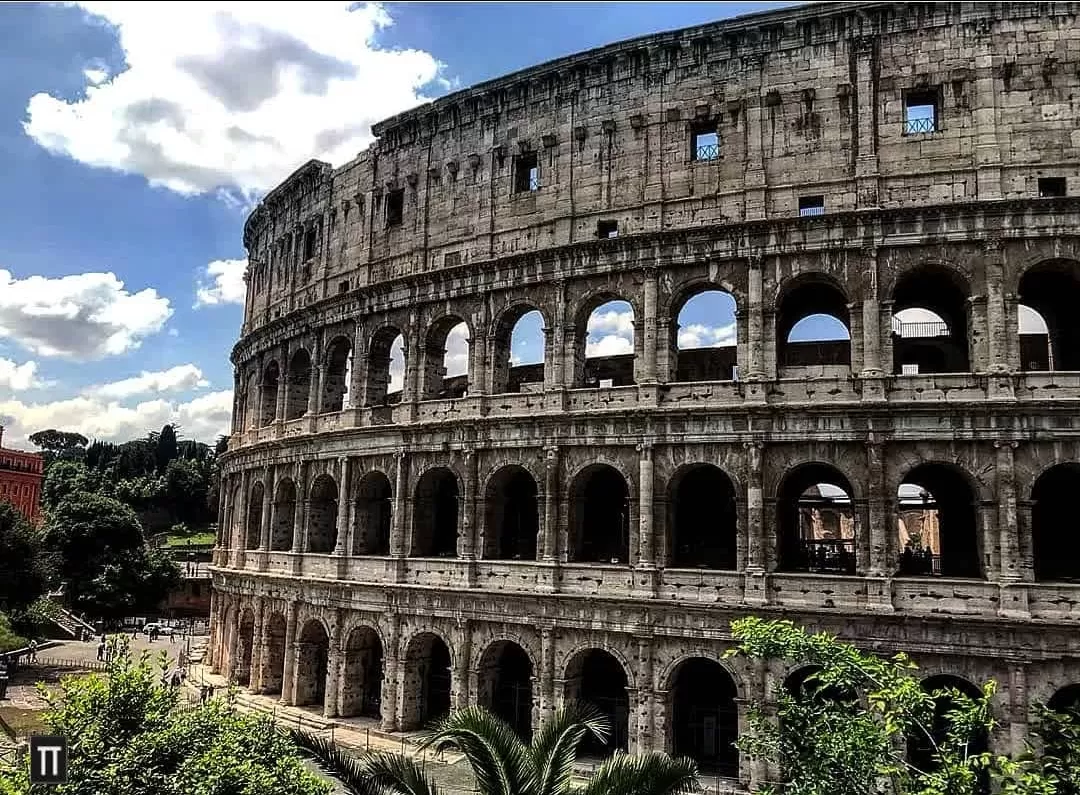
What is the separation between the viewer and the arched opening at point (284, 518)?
34.1m

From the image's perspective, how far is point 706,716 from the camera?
24.6m

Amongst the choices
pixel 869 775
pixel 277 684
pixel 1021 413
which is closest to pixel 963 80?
pixel 1021 413

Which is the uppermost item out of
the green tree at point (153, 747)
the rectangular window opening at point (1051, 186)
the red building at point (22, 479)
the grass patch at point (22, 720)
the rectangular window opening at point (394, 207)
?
the rectangular window opening at point (394, 207)

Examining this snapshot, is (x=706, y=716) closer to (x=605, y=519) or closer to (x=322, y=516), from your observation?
(x=605, y=519)

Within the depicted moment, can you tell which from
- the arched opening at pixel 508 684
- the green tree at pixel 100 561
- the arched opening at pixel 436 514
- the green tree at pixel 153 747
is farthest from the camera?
the green tree at pixel 100 561

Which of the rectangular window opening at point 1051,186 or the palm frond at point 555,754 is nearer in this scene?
the palm frond at point 555,754

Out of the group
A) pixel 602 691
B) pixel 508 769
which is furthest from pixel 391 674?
pixel 508 769

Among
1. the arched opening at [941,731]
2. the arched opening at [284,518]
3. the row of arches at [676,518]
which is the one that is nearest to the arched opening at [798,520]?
the row of arches at [676,518]

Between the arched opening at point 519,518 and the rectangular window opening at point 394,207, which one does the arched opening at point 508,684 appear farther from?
the rectangular window opening at point 394,207

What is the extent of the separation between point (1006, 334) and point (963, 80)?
22.9ft

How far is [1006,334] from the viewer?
71.8 ft

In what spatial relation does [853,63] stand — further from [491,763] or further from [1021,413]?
[491,763]

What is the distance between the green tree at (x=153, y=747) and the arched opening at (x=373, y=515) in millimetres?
17104

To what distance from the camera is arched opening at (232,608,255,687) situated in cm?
3525
